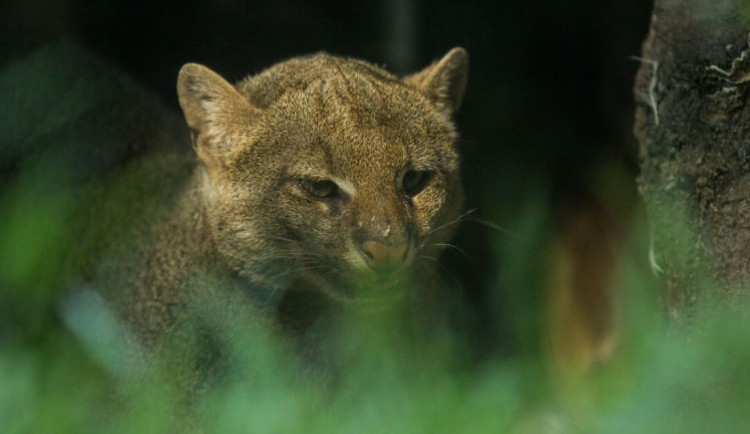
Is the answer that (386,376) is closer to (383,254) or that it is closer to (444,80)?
(383,254)

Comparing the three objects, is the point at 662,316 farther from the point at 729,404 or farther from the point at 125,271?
the point at 125,271

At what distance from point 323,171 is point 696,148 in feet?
6.01

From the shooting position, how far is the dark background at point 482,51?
6301 millimetres

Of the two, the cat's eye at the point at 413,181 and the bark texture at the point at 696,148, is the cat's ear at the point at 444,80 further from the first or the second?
the bark texture at the point at 696,148

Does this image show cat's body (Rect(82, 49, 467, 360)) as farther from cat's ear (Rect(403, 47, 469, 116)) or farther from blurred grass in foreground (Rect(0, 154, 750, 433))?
blurred grass in foreground (Rect(0, 154, 750, 433))

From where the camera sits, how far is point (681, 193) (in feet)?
15.3

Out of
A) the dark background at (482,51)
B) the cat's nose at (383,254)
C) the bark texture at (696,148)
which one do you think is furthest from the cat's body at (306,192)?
the dark background at (482,51)

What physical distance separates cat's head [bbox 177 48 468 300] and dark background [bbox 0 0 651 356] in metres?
1.61

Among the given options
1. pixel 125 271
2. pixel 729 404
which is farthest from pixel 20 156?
pixel 729 404

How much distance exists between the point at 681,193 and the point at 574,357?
1814mm

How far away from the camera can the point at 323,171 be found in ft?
14.0

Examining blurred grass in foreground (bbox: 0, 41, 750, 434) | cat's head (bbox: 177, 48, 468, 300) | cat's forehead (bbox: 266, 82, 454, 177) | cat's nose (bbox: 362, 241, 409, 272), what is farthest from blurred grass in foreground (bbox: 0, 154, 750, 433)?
cat's forehead (bbox: 266, 82, 454, 177)

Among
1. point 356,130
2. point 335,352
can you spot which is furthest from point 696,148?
point 335,352

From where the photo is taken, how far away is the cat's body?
422cm
